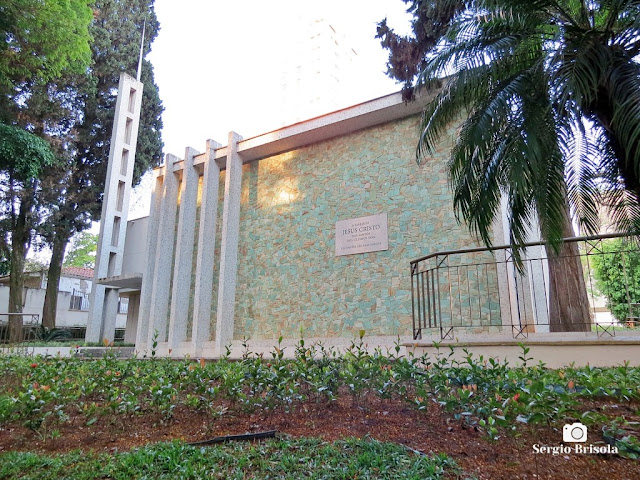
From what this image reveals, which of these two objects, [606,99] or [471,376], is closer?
[471,376]

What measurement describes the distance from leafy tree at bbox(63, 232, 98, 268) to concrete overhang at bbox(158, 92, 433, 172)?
70.6 ft

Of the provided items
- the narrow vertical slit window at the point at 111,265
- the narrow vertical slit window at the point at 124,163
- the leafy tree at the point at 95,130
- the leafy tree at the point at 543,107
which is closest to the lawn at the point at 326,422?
the leafy tree at the point at 543,107

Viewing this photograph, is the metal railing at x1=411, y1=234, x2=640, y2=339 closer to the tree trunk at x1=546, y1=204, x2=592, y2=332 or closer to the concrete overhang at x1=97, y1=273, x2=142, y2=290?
the tree trunk at x1=546, y1=204, x2=592, y2=332

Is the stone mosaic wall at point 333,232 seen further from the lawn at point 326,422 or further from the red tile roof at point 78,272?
the red tile roof at point 78,272

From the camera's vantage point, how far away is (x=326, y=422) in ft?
12.1

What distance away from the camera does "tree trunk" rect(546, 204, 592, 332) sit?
7.34 metres

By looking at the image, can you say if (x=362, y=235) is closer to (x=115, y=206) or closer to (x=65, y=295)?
(x=115, y=206)

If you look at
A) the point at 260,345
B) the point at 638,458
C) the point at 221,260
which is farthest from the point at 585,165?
the point at 221,260

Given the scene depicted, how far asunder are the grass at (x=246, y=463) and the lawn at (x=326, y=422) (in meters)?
0.01

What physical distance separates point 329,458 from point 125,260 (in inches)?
592

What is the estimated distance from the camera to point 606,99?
4711mm

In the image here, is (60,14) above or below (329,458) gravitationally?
above

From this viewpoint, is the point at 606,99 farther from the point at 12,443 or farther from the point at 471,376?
the point at 12,443

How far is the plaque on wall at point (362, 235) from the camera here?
1010 cm
